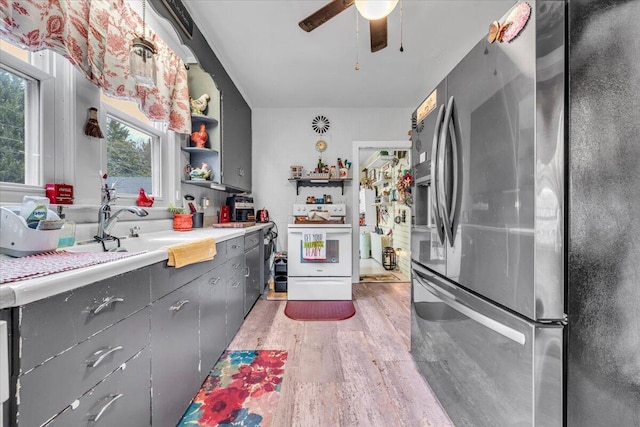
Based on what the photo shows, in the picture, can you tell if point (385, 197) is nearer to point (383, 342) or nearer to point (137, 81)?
point (383, 342)

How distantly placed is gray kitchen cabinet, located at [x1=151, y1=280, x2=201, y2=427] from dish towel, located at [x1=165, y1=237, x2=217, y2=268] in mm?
137

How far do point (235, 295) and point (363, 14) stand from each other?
2.14 metres

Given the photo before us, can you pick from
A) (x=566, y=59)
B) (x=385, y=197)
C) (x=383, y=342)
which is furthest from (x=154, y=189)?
(x=385, y=197)

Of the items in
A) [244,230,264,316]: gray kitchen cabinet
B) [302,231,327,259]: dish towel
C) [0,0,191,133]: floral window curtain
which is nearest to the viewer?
[0,0,191,133]: floral window curtain

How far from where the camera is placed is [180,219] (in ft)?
7.06

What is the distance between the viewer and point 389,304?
2922 millimetres

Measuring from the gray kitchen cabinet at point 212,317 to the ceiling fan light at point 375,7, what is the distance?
178 cm

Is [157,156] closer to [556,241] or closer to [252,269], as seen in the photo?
[252,269]

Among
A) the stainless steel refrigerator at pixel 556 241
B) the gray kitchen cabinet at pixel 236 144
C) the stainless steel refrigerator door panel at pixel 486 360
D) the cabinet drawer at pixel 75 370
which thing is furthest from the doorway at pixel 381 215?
the cabinet drawer at pixel 75 370

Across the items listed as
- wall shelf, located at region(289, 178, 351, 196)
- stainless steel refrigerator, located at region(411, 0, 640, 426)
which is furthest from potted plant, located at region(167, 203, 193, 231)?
stainless steel refrigerator, located at region(411, 0, 640, 426)

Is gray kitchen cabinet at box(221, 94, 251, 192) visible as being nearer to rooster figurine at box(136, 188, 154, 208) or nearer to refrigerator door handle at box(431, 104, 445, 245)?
rooster figurine at box(136, 188, 154, 208)

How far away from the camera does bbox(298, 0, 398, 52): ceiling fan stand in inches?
54.8

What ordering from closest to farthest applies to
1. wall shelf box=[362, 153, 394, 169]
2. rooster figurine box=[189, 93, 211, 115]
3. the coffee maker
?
rooster figurine box=[189, 93, 211, 115], the coffee maker, wall shelf box=[362, 153, 394, 169]

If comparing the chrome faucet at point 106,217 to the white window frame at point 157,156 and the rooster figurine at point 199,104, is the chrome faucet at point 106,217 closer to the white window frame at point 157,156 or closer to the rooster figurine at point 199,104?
the white window frame at point 157,156
